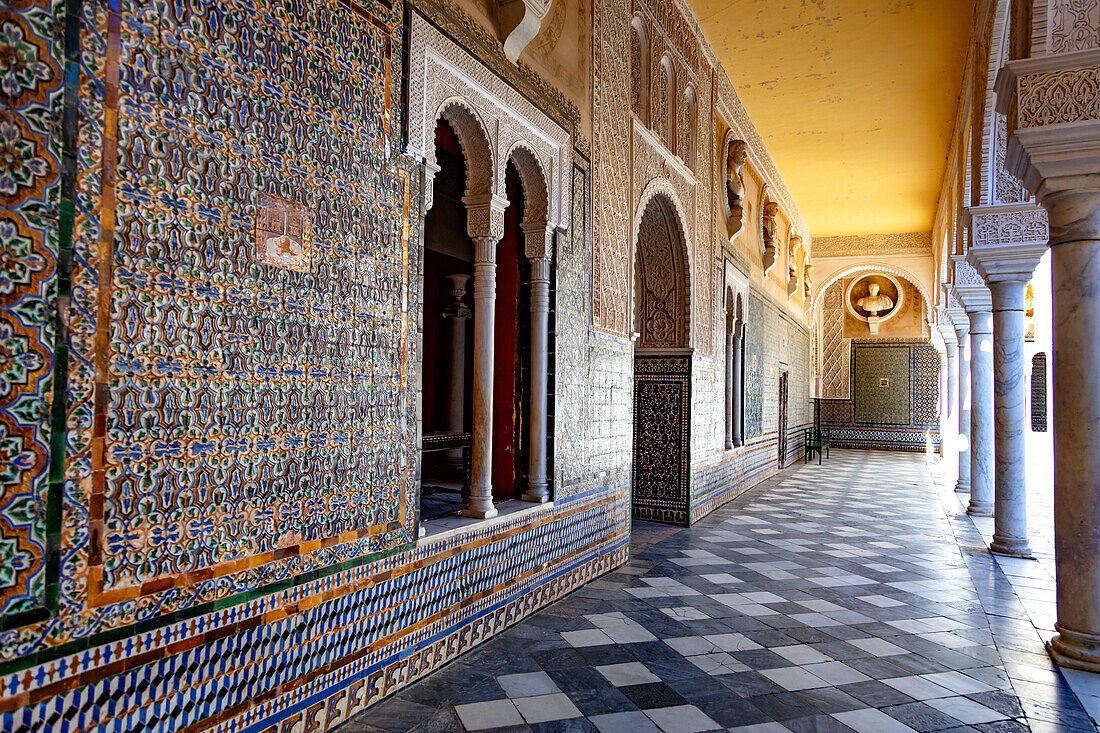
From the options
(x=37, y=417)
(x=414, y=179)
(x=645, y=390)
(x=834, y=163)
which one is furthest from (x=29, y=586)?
(x=834, y=163)

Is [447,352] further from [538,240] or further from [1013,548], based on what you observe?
[1013,548]

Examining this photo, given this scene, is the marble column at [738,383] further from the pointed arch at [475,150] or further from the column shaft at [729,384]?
the pointed arch at [475,150]

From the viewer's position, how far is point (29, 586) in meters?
1.86

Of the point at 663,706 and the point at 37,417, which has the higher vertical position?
the point at 37,417

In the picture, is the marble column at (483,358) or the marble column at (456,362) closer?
the marble column at (483,358)

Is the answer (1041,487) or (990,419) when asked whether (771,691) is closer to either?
(990,419)

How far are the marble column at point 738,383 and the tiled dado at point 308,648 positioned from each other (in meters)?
5.85

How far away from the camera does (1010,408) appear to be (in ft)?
20.2

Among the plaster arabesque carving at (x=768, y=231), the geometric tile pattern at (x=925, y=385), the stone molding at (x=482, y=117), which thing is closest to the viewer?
the stone molding at (x=482, y=117)

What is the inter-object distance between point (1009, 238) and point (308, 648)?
6.33 metres

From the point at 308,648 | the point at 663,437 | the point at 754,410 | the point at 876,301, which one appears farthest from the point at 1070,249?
the point at 876,301

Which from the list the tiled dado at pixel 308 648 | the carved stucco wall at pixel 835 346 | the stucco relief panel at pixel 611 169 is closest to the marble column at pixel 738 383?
the stucco relief panel at pixel 611 169

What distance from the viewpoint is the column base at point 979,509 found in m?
8.51

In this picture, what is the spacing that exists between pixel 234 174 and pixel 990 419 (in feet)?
28.6
